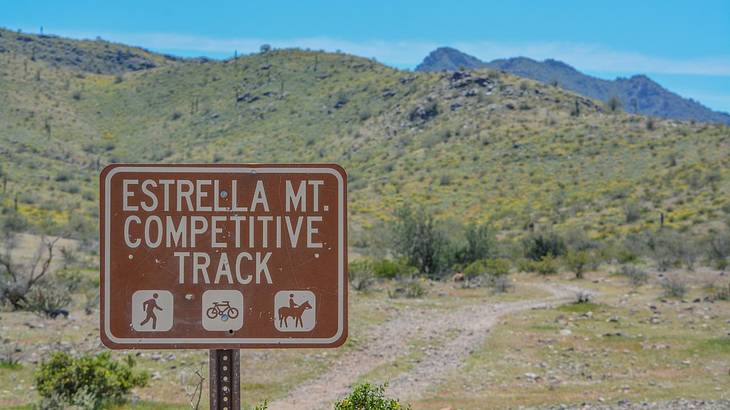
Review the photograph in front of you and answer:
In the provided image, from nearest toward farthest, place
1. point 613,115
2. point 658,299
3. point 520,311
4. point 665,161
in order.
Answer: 1. point 520,311
2. point 658,299
3. point 665,161
4. point 613,115

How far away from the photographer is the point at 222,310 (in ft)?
8.46

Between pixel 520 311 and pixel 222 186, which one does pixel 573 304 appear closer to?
pixel 520 311

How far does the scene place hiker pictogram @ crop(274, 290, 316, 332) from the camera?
8.49ft

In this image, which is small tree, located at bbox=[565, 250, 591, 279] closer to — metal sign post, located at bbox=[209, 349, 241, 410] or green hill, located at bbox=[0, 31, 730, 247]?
green hill, located at bbox=[0, 31, 730, 247]

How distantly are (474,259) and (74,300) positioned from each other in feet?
48.8

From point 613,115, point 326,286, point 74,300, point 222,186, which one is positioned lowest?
point 74,300

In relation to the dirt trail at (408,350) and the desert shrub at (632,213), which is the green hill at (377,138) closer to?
the desert shrub at (632,213)

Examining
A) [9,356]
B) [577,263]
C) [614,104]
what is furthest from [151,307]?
[614,104]

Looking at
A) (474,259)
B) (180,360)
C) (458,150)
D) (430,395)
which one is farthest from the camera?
(458,150)

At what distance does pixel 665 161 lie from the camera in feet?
147

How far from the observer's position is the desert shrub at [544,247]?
3019 centimetres

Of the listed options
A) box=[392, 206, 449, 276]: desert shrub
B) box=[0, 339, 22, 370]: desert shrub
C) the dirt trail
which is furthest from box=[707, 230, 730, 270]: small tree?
box=[0, 339, 22, 370]: desert shrub

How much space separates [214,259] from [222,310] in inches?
7.3

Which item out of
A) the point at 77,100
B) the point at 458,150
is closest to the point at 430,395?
the point at 458,150
